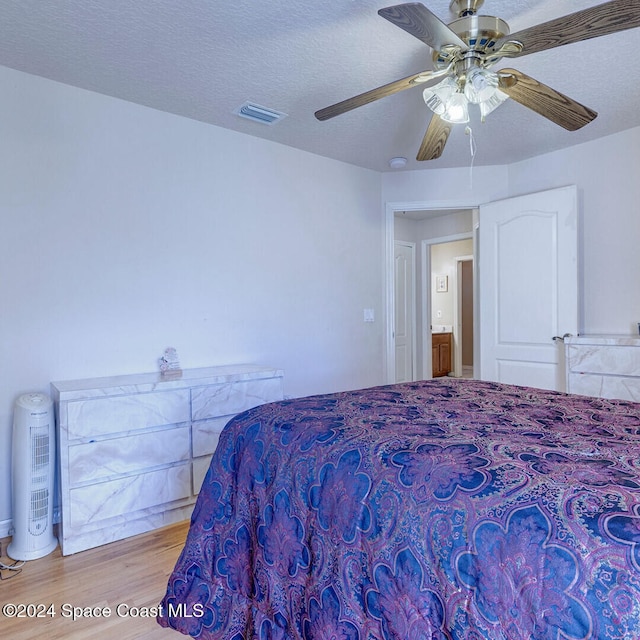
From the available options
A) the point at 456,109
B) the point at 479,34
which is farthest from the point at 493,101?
the point at 479,34

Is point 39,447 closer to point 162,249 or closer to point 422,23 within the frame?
point 162,249

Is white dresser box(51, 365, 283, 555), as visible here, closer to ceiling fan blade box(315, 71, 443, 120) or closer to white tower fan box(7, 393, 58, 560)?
white tower fan box(7, 393, 58, 560)

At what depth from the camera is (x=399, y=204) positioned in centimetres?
408

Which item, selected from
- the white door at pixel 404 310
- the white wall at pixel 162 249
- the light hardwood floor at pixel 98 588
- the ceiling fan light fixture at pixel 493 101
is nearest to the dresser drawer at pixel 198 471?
Result: the light hardwood floor at pixel 98 588

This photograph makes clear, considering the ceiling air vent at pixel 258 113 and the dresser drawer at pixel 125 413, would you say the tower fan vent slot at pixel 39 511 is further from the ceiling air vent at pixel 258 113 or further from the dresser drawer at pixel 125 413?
the ceiling air vent at pixel 258 113

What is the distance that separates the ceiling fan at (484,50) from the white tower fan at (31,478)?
6.73 ft

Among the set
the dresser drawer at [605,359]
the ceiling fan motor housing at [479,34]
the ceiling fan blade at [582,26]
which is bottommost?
the dresser drawer at [605,359]

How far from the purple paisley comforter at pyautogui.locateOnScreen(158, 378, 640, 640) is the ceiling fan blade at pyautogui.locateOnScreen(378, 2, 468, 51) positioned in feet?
4.31

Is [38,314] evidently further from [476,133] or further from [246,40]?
[476,133]

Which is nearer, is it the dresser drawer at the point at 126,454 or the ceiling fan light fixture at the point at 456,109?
the ceiling fan light fixture at the point at 456,109

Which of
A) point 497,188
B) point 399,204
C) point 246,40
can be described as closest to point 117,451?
point 246,40

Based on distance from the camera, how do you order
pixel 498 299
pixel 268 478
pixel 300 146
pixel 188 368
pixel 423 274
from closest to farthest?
1. pixel 268 478
2. pixel 188 368
3. pixel 300 146
4. pixel 498 299
5. pixel 423 274

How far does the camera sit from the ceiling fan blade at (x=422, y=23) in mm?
1366

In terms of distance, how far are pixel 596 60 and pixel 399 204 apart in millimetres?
1959
